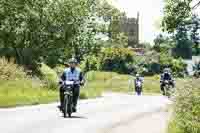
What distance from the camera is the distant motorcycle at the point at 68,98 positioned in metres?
21.5

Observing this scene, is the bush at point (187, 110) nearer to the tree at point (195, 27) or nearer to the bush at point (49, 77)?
the tree at point (195, 27)

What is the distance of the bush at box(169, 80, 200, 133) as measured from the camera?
1394 centimetres

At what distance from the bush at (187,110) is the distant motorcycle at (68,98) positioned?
6.36 m

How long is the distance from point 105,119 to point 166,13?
15.4ft

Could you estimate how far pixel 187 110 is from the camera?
14.7m

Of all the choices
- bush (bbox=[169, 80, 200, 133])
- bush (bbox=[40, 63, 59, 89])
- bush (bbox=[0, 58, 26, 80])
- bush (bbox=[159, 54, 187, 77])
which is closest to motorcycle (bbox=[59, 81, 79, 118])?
bush (bbox=[169, 80, 200, 133])

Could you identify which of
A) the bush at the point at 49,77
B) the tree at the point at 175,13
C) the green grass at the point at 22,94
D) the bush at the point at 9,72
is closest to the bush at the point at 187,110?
the tree at the point at 175,13

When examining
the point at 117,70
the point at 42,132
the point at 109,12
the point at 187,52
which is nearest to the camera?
the point at 42,132

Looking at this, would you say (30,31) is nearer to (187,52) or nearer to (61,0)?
(61,0)

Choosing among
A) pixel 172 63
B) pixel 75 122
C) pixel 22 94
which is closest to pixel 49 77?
pixel 22 94

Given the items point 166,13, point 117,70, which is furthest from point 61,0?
point 117,70

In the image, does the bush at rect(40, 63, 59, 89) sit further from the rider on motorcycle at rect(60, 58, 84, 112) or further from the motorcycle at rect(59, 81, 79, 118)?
the motorcycle at rect(59, 81, 79, 118)

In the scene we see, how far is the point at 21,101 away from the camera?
27609 millimetres

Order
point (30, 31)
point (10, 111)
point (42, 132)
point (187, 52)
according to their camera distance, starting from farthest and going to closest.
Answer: point (187, 52)
point (30, 31)
point (10, 111)
point (42, 132)
